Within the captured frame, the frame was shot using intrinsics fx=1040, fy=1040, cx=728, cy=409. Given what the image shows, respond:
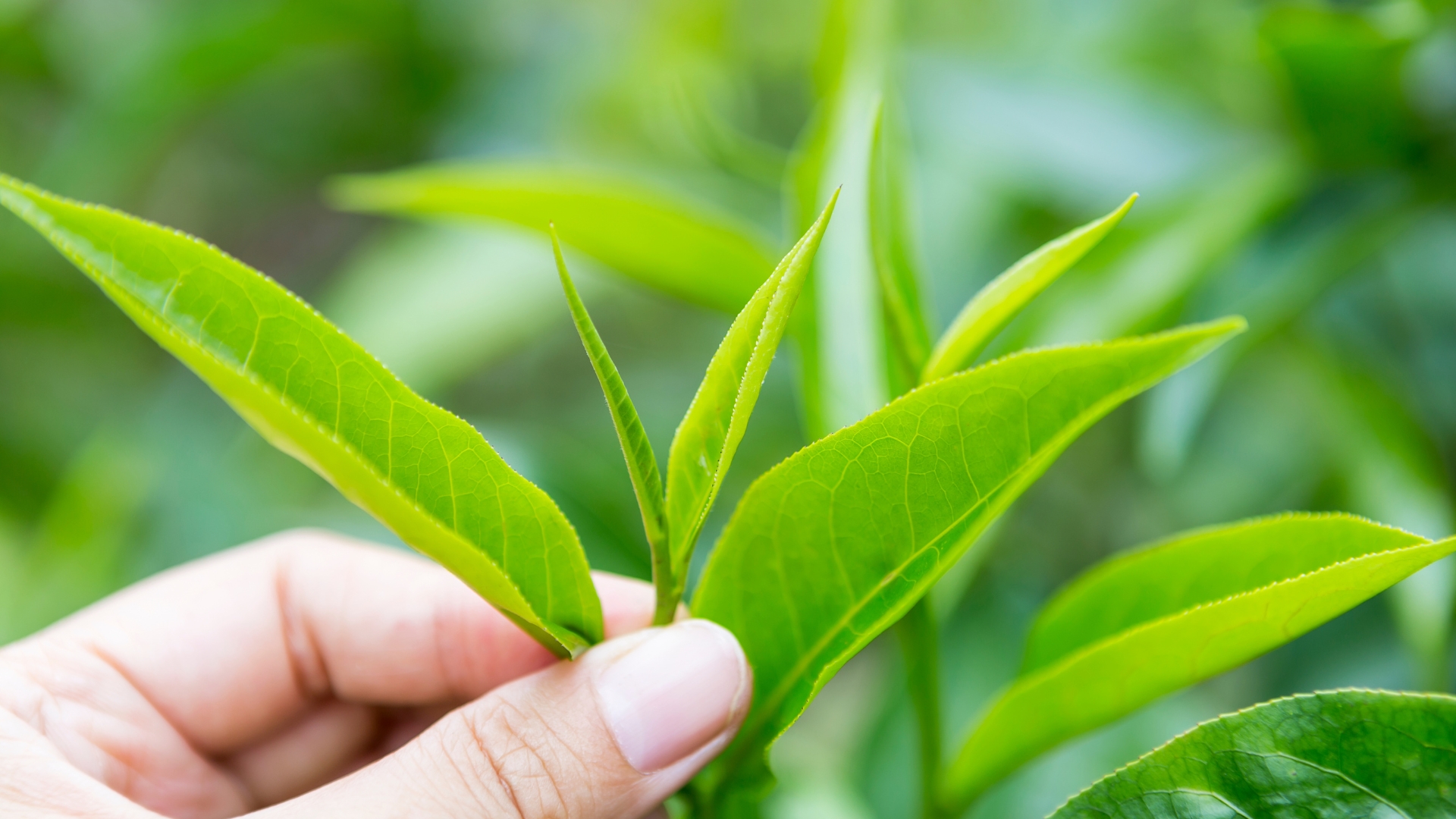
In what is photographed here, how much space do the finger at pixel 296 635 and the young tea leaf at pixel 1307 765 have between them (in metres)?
0.27

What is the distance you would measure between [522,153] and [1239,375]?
0.80 metres

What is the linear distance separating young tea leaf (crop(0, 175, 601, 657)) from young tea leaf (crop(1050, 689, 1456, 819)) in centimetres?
23

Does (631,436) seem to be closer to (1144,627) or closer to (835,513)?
(835,513)

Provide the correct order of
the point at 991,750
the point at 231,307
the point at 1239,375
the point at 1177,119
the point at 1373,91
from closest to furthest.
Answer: the point at 231,307 < the point at 991,750 < the point at 1373,91 < the point at 1177,119 < the point at 1239,375

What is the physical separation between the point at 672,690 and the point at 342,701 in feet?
1.14

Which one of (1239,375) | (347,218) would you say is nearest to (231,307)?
(1239,375)

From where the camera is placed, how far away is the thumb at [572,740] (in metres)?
0.39

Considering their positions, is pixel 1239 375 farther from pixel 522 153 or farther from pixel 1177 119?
pixel 522 153

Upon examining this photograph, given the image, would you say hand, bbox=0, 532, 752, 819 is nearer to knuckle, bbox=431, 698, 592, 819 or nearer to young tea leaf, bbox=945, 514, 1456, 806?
knuckle, bbox=431, 698, 592, 819

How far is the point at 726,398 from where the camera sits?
0.34 metres

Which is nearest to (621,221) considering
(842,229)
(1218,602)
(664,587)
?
(842,229)

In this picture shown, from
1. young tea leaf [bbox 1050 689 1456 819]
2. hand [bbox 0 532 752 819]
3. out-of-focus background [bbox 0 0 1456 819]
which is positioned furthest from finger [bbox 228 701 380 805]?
young tea leaf [bbox 1050 689 1456 819]

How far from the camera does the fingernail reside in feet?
1.26

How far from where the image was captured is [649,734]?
0.40 m
